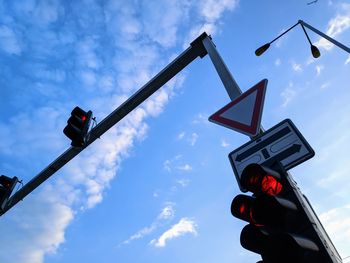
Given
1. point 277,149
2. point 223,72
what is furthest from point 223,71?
point 277,149

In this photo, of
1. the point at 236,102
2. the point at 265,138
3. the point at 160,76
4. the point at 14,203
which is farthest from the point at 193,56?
the point at 14,203

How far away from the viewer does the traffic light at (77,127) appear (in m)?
5.19

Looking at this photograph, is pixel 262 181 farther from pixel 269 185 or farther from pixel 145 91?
pixel 145 91

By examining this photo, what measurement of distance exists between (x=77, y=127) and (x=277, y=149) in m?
3.69

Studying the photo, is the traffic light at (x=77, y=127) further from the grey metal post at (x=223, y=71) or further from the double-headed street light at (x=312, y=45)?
the double-headed street light at (x=312, y=45)

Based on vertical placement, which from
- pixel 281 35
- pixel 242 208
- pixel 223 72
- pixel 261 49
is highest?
pixel 281 35

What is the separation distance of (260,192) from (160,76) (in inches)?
128

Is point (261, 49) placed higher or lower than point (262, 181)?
higher

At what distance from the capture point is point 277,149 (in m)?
2.67

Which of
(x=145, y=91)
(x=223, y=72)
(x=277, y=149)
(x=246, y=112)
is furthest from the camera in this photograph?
(x=145, y=91)

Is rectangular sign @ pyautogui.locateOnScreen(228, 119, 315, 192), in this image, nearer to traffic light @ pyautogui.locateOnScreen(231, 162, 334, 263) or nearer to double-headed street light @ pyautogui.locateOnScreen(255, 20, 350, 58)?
traffic light @ pyautogui.locateOnScreen(231, 162, 334, 263)

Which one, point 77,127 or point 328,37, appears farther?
point 328,37

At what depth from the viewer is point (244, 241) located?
234 centimetres

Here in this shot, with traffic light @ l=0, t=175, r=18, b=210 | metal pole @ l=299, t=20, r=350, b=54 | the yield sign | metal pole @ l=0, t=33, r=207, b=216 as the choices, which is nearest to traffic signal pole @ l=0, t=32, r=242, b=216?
metal pole @ l=0, t=33, r=207, b=216
